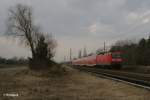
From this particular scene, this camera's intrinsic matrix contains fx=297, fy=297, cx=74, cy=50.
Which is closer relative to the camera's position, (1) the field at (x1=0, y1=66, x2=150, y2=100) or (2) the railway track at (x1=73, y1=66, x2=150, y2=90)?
(1) the field at (x1=0, y1=66, x2=150, y2=100)

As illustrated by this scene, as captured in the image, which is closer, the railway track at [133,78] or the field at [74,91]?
the field at [74,91]

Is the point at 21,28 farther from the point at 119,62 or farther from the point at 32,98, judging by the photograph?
the point at 32,98

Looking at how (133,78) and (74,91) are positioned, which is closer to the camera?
(74,91)

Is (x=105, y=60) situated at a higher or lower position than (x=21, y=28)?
lower

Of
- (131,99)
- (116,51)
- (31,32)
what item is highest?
(31,32)

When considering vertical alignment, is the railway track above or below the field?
above

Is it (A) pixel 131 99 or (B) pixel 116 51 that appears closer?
(A) pixel 131 99

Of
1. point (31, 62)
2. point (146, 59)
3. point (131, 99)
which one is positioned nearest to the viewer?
point (131, 99)

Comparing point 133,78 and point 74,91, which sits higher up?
point 133,78

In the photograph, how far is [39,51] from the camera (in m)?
47.7

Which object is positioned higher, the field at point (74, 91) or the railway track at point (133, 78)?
the railway track at point (133, 78)

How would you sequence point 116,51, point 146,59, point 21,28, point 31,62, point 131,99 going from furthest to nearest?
point 21,28 < point 146,59 < point 116,51 < point 31,62 < point 131,99

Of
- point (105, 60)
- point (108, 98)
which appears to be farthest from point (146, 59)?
point (108, 98)

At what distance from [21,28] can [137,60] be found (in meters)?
27.2
